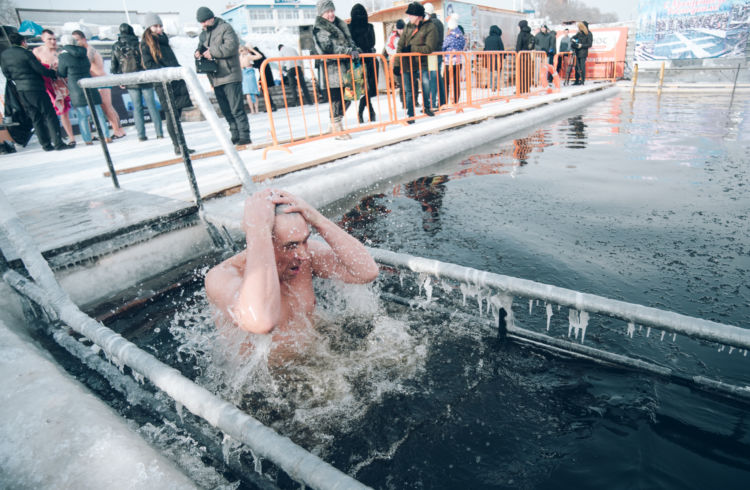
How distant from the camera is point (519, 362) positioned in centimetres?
228

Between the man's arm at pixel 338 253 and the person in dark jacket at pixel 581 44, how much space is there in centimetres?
1649

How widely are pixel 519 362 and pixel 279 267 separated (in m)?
1.36

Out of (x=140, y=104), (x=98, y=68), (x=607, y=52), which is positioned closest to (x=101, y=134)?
(x=140, y=104)

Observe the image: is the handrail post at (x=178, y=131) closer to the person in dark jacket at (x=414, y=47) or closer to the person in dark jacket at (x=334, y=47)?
the person in dark jacket at (x=334, y=47)

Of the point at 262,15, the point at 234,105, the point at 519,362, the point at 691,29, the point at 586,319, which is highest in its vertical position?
the point at 262,15

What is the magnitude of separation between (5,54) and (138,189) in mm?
4960

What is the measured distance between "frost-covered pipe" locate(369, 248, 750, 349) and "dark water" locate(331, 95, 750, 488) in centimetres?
52

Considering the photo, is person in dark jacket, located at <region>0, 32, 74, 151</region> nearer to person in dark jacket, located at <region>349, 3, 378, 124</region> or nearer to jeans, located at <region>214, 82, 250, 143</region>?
jeans, located at <region>214, 82, 250, 143</region>

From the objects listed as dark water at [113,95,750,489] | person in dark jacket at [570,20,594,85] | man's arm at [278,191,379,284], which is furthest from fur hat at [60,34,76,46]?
person in dark jacket at [570,20,594,85]

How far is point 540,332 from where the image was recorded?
2.51m

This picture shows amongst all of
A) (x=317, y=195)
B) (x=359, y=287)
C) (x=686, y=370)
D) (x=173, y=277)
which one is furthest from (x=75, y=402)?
(x=317, y=195)

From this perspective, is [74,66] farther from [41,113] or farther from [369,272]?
[369,272]

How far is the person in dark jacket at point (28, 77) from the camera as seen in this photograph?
700 centimetres

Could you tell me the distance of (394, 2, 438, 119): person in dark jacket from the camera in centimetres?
818
